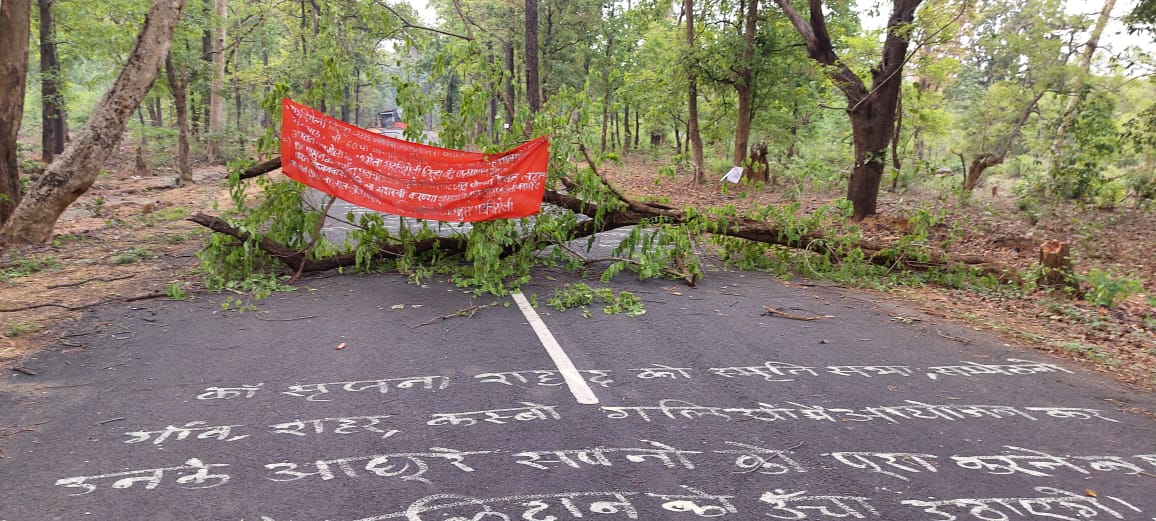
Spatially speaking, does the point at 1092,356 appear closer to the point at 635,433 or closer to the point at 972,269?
the point at 972,269

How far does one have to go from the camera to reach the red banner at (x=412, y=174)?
7609 mm

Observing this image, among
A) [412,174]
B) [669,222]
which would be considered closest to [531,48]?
[669,222]

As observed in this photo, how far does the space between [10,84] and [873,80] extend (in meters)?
14.0

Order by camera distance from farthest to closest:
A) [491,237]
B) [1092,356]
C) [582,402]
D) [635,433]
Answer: [491,237], [1092,356], [582,402], [635,433]

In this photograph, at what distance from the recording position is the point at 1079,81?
53.2 ft

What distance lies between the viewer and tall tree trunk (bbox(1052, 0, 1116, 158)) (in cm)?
1579

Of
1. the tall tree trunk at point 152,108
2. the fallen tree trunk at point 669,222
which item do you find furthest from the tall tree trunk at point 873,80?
the tall tree trunk at point 152,108

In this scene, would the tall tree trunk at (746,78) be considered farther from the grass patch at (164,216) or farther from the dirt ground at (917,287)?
the grass patch at (164,216)

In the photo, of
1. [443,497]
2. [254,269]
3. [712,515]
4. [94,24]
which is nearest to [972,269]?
[712,515]

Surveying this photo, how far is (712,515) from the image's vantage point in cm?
315

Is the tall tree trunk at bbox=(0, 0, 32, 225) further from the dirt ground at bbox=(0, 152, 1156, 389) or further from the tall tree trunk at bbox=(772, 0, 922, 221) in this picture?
the tall tree trunk at bbox=(772, 0, 922, 221)

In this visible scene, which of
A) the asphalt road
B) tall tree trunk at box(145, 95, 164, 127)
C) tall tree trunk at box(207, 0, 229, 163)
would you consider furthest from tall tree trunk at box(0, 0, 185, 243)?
tall tree trunk at box(145, 95, 164, 127)

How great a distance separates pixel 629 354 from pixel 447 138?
4034 mm

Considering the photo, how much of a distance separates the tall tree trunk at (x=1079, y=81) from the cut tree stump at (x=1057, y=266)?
897cm
